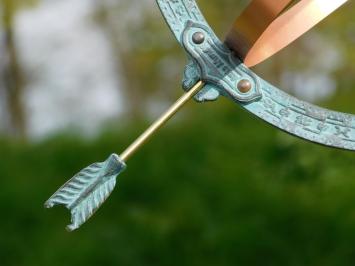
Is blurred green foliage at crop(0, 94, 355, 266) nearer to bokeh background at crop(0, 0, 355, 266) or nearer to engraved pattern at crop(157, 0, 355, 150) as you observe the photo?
bokeh background at crop(0, 0, 355, 266)

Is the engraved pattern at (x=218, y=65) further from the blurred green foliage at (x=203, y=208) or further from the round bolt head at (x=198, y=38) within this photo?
the blurred green foliage at (x=203, y=208)

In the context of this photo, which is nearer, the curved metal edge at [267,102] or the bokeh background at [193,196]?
the curved metal edge at [267,102]

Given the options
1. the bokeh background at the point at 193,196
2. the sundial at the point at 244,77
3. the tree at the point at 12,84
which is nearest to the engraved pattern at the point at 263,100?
the sundial at the point at 244,77

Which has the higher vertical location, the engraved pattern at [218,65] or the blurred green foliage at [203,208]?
the engraved pattern at [218,65]

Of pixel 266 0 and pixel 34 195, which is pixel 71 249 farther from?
pixel 266 0

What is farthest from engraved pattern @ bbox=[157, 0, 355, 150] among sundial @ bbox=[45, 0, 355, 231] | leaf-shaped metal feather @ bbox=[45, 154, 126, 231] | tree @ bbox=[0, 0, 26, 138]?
tree @ bbox=[0, 0, 26, 138]

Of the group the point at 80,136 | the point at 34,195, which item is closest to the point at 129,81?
the point at 80,136

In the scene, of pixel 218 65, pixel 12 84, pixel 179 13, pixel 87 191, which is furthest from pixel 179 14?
pixel 12 84

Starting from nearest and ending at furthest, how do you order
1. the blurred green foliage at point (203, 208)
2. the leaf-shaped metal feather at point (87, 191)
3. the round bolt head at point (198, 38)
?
1. the leaf-shaped metal feather at point (87, 191)
2. the round bolt head at point (198, 38)
3. the blurred green foliage at point (203, 208)
